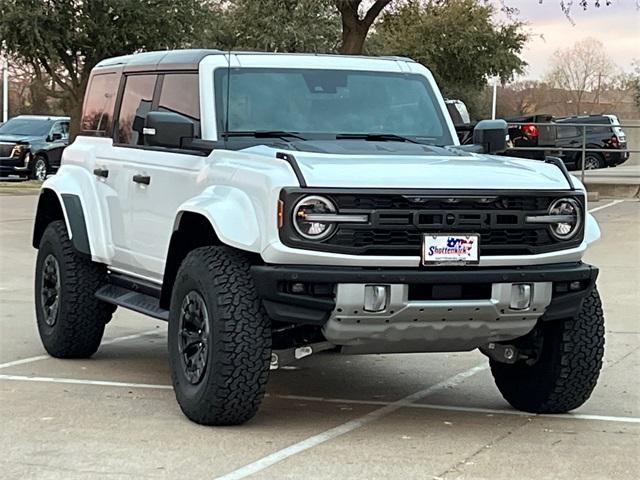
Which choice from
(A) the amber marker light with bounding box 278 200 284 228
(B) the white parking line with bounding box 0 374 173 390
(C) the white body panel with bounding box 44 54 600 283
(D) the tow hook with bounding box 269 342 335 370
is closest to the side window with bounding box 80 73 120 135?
(C) the white body panel with bounding box 44 54 600 283

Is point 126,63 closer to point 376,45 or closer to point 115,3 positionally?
point 115,3

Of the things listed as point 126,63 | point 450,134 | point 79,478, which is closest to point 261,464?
point 79,478

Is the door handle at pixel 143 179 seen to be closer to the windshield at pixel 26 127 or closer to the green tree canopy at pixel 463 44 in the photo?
the windshield at pixel 26 127

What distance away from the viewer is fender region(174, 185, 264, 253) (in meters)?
6.03

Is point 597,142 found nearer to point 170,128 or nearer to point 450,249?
point 170,128

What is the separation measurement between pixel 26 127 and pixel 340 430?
86.6ft

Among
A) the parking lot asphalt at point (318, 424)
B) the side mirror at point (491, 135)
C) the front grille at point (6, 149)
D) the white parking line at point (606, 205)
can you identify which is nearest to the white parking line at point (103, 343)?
the parking lot asphalt at point (318, 424)

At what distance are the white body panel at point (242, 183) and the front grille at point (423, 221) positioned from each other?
5cm

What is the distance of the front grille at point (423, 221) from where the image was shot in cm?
594

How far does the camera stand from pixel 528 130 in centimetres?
2986

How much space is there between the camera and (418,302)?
598 cm

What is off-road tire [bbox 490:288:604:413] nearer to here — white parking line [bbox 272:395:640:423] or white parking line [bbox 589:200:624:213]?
white parking line [bbox 272:395:640:423]

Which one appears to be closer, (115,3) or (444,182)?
(444,182)

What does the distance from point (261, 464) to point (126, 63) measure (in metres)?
3.80
